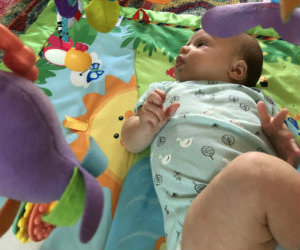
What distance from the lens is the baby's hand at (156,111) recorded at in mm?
702

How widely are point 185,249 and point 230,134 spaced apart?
0.26m

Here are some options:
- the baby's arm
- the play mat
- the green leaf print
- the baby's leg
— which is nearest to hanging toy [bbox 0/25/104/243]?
the play mat

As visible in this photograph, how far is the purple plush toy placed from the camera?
0.35 m

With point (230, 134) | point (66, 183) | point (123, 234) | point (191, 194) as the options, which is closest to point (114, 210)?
point (123, 234)

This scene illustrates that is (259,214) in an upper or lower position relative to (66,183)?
lower

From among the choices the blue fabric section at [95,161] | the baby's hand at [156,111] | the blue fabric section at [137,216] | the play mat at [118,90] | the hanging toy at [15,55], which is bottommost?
the blue fabric section at [137,216]

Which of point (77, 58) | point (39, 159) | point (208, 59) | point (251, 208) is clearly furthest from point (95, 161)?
point (208, 59)

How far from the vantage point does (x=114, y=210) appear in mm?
790

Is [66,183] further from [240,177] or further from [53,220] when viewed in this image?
[240,177]

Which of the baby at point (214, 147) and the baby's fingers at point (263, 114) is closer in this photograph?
the baby at point (214, 147)

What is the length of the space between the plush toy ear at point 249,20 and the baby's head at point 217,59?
342 millimetres

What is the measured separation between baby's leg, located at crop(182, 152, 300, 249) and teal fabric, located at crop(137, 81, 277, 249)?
0.08 meters

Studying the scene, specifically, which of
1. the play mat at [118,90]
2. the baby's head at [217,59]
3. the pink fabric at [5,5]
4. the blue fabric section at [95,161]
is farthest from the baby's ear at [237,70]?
the pink fabric at [5,5]

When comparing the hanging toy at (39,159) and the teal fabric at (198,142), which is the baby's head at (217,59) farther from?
the hanging toy at (39,159)
